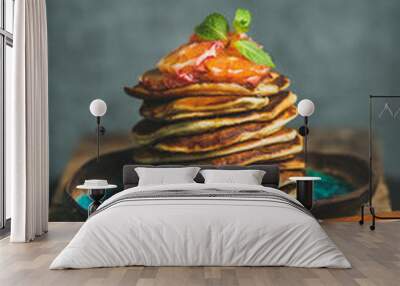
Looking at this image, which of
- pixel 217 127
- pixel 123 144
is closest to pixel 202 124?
pixel 217 127

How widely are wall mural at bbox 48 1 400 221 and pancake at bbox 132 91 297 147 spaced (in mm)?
14

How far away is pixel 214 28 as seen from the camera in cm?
725

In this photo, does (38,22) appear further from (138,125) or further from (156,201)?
(156,201)

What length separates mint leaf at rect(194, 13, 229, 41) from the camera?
7.25 metres

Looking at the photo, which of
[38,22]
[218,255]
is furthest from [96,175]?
[218,255]

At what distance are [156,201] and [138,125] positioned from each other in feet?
8.57

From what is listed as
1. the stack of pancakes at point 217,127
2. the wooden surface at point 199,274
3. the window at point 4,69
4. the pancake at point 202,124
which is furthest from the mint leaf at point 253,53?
the wooden surface at point 199,274

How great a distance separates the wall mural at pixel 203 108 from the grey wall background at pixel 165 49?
0.01 meters

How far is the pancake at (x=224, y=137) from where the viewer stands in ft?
23.6

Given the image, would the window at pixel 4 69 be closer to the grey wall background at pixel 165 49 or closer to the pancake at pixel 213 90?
the grey wall background at pixel 165 49

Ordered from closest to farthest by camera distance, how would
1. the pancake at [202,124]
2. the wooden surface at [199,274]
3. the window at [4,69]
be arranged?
the wooden surface at [199,274] < the window at [4,69] < the pancake at [202,124]

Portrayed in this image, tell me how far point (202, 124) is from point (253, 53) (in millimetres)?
1204

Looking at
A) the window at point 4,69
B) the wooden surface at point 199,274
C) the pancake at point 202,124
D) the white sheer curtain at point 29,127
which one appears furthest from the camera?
the pancake at point 202,124

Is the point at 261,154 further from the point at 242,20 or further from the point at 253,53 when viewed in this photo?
Answer: the point at 242,20
